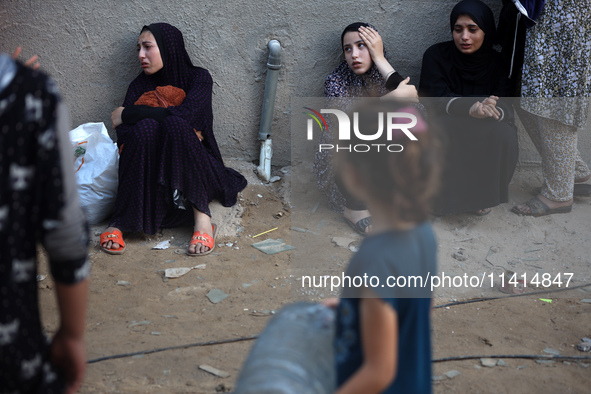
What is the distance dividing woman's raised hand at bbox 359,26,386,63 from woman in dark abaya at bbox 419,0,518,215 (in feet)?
1.38

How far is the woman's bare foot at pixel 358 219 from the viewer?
13.4ft

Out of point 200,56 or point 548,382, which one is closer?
point 548,382

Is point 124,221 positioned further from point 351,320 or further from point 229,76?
point 351,320

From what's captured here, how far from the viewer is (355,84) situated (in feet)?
14.4

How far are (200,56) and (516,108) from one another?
2533 mm

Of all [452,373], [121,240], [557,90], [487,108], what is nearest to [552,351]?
[452,373]

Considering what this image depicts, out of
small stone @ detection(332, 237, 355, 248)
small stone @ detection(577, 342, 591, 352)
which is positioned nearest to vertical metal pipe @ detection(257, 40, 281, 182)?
small stone @ detection(332, 237, 355, 248)

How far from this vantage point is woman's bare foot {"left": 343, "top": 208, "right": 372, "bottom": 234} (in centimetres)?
409

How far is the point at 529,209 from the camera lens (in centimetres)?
433

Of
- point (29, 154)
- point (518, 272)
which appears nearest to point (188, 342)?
point (29, 154)

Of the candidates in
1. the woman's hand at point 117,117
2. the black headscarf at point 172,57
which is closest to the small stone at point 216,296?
the woman's hand at point 117,117

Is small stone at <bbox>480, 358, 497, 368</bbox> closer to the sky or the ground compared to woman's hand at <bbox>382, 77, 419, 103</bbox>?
closer to the ground

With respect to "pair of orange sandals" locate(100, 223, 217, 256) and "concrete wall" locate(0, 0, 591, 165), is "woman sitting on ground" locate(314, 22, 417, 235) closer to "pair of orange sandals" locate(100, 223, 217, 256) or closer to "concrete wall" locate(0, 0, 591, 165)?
"concrete wall" locate(0, 0, 591, 165)

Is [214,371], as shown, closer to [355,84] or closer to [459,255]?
[459,255]
